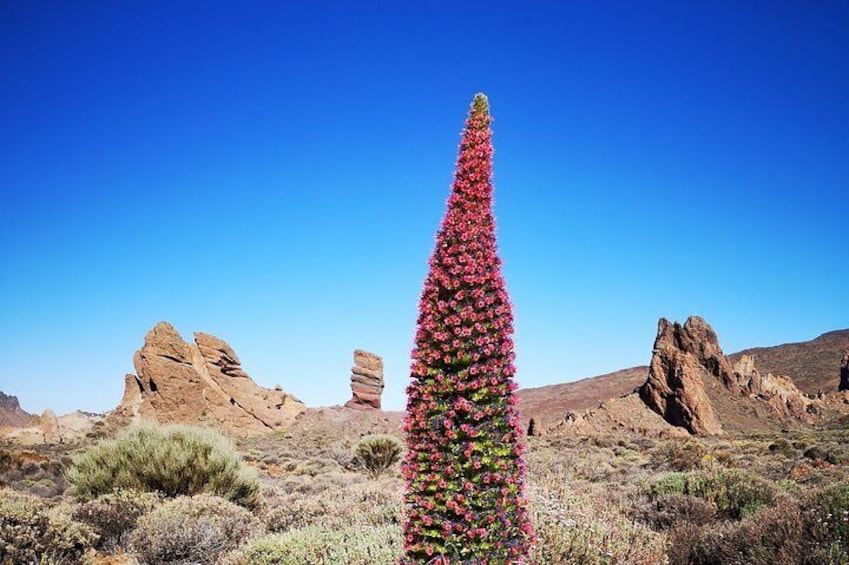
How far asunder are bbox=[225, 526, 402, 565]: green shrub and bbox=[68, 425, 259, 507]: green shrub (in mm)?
5003

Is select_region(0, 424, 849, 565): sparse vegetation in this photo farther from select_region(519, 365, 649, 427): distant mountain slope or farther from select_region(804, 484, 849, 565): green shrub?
select_region(519, 365, 649, 427): distant mountain slope

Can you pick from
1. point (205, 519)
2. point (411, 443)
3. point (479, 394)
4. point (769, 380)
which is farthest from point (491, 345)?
point (769, 380)

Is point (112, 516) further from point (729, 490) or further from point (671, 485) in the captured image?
point (729, 490)

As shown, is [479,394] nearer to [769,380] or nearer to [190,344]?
[190,344]

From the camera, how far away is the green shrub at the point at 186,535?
7.84m

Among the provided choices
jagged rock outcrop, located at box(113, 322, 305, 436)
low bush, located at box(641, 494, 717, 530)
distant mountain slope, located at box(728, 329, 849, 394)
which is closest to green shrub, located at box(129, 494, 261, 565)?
low bush, located at box(641, 494, 717, 530)

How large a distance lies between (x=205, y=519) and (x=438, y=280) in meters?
5.86

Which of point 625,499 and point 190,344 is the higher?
point 190,344

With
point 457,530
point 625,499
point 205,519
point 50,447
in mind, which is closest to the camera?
point 457,530

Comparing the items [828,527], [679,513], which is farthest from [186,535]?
[828,527]

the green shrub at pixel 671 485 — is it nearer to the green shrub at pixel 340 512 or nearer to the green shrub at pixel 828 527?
the green shrub at pixel 828 527

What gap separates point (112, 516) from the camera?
8906 millimetres

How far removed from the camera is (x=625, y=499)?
11734 mm

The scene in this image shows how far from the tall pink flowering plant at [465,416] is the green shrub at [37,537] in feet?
15.6
